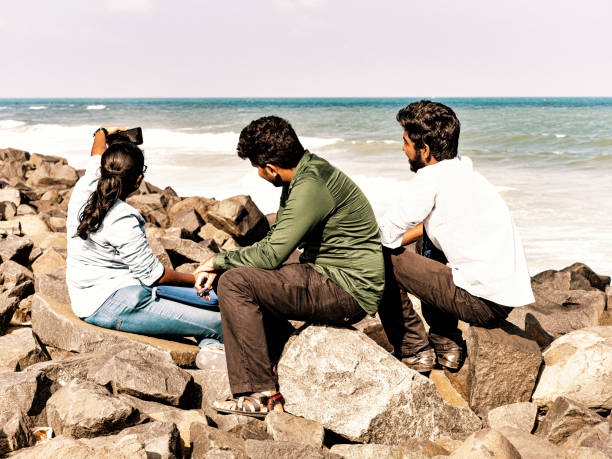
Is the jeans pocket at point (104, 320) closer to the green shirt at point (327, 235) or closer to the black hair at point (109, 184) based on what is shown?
the black hair at point (109, 184)

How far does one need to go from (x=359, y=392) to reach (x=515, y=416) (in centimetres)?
91

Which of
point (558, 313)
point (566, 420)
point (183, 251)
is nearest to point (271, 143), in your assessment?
point (566, 420)

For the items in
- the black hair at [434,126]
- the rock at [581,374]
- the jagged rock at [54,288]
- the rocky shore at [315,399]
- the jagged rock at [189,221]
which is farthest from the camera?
the jagged rock at [189,221]

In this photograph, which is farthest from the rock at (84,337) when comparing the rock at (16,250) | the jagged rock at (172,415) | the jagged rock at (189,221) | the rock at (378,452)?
the jagged rock at (189,221)

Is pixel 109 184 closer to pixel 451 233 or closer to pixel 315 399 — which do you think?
pixel 315 399

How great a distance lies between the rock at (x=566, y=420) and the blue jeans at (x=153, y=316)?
6.30ft

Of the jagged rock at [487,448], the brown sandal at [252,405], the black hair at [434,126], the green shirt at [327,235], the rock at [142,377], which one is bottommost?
the brown sandal at [252,405]

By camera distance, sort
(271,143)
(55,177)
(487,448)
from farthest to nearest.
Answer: (55,177) → (271,143) → (487,448)

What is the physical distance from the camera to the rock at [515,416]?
3.45 meters

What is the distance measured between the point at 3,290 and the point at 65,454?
3.25 meters

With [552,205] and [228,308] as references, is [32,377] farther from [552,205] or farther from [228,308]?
[552,205]

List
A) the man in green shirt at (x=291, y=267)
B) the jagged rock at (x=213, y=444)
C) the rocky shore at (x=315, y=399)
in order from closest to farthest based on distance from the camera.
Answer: the jagged rock at (x=213, y=444) < the rocky shore at (x=315, y=399) < the man in green shirt at (x=291, y=267)

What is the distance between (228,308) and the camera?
126 inches

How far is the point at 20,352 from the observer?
3.70m
